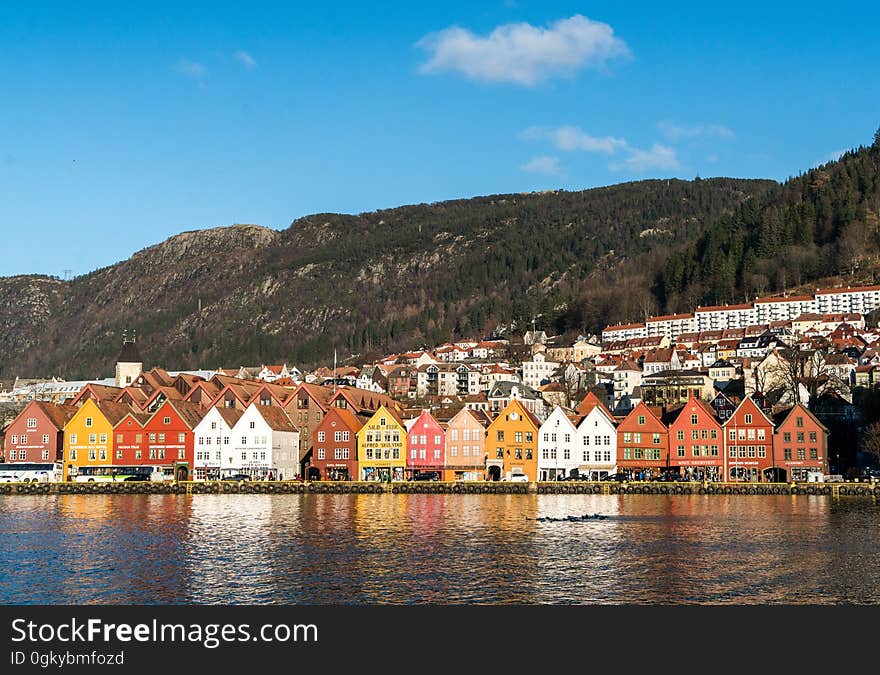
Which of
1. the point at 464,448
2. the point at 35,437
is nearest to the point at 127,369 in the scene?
the point at 35,437

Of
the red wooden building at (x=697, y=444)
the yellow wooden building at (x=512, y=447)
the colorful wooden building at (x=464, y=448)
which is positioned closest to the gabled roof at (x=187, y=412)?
the colorful wooden building at (x=464, y=448)

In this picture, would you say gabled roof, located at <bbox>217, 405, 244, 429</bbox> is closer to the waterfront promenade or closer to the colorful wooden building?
the waterfront promenade

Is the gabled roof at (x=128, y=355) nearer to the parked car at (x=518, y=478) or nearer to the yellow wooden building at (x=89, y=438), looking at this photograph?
the yellow wooden building at (x=89, y=438)

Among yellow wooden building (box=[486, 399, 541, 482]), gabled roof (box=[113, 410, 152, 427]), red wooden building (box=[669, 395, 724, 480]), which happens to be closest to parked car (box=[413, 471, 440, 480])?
yellow wooden building (box=[486, 399, 541, 482])

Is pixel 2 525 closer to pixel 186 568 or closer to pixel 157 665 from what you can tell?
pixel 186 568

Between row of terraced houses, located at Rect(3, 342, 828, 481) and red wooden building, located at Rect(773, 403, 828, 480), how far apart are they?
84mm

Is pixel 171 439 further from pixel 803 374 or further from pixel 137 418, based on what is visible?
pixel 803 374

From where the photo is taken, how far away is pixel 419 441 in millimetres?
97125

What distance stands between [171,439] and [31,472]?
1293 centimetres

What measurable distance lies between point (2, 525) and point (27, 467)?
140ft

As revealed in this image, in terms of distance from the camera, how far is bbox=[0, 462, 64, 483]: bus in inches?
3885

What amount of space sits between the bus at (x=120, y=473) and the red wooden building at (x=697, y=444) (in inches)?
1797

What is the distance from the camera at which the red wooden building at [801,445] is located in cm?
9144

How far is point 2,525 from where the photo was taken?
59906mm
